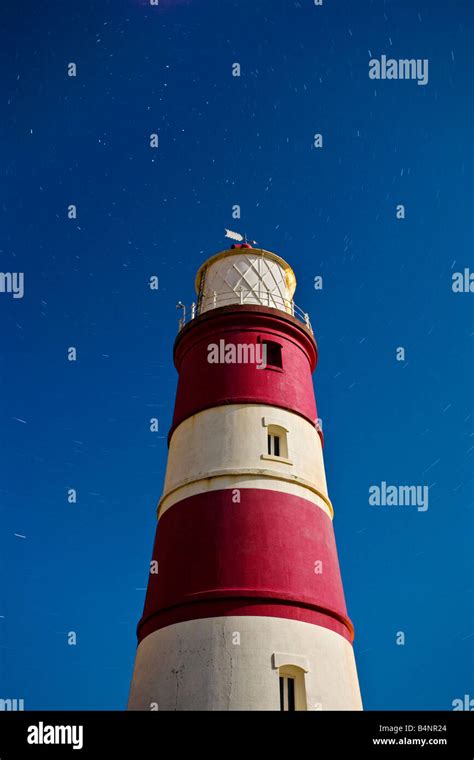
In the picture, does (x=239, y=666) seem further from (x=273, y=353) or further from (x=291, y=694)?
(x=273, y=353)

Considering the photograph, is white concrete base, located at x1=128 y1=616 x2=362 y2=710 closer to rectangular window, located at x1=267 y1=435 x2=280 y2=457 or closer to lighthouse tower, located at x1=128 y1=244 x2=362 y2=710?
lighthouse tower, located at x1=128 y1=244 x2=362 y2=710

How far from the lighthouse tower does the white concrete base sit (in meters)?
0.03

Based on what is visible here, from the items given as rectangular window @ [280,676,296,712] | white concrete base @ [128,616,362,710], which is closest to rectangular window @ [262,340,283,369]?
white concrete base @ [128,616,362,710]

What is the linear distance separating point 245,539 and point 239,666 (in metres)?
2.58

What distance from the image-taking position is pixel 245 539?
1469cm

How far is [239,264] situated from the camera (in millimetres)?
20141

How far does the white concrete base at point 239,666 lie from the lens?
12.9 metres

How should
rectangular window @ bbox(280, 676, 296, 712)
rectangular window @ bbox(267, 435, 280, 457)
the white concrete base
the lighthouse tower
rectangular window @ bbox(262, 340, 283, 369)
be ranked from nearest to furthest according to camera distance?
the white concrete base < rectangular window @ bbox(280, 676, 296, 712) < the lighthouse tower < rectangular window @ bbox(267, 435, 280, 457) < rectangular window @ bbox(262, 340, 283, 369)

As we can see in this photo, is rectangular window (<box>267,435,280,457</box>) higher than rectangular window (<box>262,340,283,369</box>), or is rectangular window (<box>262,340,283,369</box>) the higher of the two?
rectangular window (<box>262,340,283,369</box>)

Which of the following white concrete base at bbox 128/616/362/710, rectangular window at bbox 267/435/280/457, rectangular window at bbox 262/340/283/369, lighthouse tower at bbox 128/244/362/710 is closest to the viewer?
white concrete base at bbox 128/616/362/710

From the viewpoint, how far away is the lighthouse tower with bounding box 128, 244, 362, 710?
13320 mm

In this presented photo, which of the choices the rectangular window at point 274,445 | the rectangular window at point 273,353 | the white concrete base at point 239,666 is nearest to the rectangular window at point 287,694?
the white concrete base at point 239,666

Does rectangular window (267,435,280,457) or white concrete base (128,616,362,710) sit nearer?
white concrete base (128,616,362,710)

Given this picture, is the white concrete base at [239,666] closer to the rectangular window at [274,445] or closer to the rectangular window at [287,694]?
the rectangular window at [287,694]
